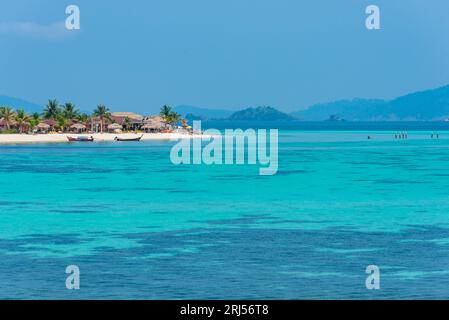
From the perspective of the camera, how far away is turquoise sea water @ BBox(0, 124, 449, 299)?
2134cm

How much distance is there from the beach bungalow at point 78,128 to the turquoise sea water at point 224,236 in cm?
8793

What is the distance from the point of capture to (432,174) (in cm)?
6091

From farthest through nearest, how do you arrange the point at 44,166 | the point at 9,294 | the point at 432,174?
the point at 44,166
the point at 432,174
the point at 9,294

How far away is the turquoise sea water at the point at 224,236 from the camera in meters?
21.3

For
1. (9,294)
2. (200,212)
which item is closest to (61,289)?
(9,294)

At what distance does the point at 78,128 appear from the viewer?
146m

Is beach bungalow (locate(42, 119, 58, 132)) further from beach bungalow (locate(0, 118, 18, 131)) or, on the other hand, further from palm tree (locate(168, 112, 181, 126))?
palm tree (locate(168, 112, 181, 126))

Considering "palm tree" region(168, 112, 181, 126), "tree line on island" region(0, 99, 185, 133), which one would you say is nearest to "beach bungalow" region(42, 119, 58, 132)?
"tree line on island" region(0, 99, 185, 133)

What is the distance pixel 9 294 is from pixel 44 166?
164 ft

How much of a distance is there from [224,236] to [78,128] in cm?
12020

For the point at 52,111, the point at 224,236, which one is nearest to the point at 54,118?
the point at 52,111

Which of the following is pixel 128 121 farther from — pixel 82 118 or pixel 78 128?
pixel 78 128
